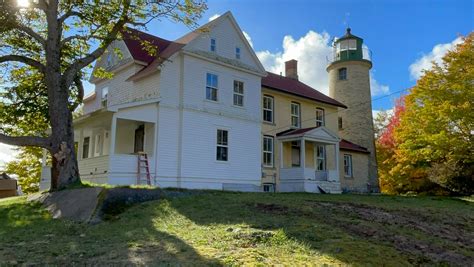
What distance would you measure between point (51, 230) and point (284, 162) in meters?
15.9

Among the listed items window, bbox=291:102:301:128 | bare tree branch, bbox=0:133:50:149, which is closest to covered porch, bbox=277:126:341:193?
window, bbox=291:102:301:128

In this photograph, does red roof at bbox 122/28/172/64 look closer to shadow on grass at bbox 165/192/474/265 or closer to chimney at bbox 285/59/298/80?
chimney at bbox 285/59/298/80

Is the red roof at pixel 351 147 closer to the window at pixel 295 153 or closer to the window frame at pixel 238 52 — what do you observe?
the window at pixel 295 153

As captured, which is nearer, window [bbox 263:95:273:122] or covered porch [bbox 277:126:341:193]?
covered porch [bbox 277:126:341:193]

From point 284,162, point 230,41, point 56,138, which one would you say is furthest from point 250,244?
Result: point 284,162

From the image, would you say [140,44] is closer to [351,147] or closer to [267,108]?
[267,108]

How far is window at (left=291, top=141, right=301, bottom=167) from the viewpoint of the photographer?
75.3 ft

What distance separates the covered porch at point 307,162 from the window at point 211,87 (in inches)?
200

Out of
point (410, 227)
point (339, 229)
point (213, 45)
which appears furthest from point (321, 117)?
point (339, 229)

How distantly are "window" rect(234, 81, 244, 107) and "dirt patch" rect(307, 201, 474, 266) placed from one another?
10452 mm

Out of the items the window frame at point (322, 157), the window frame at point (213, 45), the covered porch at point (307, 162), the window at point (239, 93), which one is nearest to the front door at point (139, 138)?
the window at point (239, 93)

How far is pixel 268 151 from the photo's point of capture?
21.8 meters

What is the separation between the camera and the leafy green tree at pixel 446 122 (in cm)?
2158

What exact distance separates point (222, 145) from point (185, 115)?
2411mm
